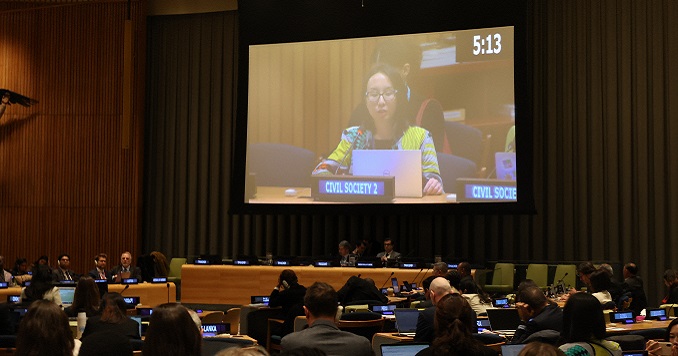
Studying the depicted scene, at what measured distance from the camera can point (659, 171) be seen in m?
14.0

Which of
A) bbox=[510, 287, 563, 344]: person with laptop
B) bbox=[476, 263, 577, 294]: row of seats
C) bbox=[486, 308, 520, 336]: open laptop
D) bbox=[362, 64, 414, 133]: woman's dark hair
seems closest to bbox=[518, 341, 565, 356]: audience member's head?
bbox=[510, 287, 563, 344]: person with laptop

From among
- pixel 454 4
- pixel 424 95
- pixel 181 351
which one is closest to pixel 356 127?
pixel 424 95

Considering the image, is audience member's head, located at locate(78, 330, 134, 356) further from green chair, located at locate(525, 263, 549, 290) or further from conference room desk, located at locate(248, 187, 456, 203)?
conference room desk, located at locate(248, 187, 456, 203)

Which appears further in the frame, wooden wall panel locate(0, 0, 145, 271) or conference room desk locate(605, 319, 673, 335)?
wooden wall panel locate(0, 0, 145, 271)

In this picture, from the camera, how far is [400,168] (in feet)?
48.1

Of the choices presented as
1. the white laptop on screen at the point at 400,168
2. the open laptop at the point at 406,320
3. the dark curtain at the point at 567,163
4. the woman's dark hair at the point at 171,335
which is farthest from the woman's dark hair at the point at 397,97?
the woman's dark hair at the point at 171,335

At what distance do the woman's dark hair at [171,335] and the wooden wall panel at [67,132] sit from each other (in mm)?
14713

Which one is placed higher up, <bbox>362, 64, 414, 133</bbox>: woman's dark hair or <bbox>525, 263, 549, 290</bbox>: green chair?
<bbox>362, 64, 414, 133</bbox>: woman's dark hair

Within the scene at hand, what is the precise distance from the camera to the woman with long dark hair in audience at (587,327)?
452cm

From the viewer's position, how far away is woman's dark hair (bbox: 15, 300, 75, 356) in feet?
11.2

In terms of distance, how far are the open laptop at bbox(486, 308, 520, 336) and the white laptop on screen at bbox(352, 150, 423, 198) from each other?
7220 millimetres

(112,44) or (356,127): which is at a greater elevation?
(112,44)

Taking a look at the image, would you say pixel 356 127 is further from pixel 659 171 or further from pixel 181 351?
pixel 181 351

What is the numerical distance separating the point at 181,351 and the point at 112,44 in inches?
600
